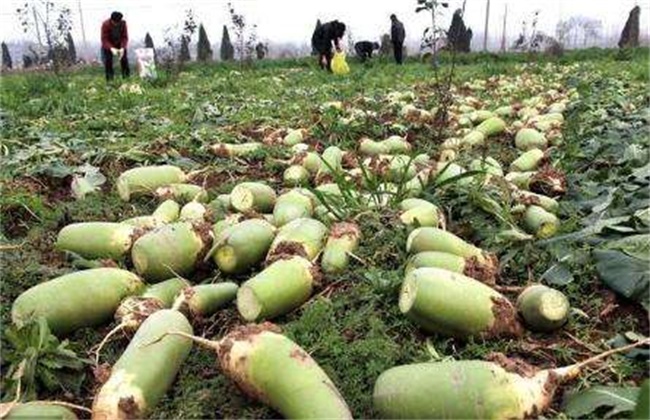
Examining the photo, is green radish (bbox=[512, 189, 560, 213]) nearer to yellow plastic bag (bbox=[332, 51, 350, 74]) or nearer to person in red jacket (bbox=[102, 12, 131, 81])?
yellow plastic bag (bbox=[332, 51, 350, 74])

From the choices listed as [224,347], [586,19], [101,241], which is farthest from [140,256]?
[586,19]

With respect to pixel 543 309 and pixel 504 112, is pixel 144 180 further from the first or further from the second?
pixel 504 112

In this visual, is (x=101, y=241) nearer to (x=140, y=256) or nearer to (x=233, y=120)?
(x=140, y=256)

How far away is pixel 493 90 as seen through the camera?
1000 centimetres

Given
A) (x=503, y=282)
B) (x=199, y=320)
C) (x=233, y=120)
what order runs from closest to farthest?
1. (x=199, y=320)
2. (x=503, y=282)
3. (x=233, y=120)

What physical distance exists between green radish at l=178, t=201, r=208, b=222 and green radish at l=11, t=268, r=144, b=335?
0.69 m

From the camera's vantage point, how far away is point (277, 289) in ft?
8.12

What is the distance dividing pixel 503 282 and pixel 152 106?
20.8 ft

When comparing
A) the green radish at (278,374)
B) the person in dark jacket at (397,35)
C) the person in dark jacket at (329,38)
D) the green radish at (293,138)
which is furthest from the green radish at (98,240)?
the person in dark jacket at (397,35)

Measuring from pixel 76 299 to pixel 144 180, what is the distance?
4.97 feet

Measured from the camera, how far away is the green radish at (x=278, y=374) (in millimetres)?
1854

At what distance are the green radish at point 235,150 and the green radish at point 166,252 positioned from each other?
2183 mm

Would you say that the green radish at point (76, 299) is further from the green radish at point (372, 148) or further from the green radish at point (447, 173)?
the green radish at point (372, 148)

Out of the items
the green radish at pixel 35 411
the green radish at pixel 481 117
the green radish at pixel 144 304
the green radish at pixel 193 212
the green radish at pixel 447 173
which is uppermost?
the green radish at pixel 447 173
